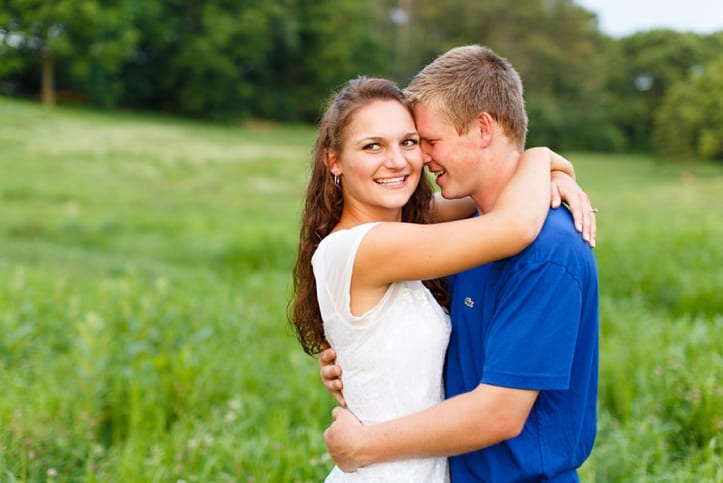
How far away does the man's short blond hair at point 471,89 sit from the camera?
230cm

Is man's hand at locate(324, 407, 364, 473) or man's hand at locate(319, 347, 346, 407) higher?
man's hand at locate(319, 347, 346, 407)

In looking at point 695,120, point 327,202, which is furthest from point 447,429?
point 695,120

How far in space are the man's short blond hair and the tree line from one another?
4500 centimetres

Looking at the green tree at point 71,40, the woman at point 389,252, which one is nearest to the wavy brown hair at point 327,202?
the woman at point 389,252

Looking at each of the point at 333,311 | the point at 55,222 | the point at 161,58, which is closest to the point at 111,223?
the point at 55,222

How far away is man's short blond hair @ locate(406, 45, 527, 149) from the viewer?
7.56 ft

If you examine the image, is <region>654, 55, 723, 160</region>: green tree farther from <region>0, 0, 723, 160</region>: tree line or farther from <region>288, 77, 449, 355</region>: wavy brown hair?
<region>288, 77, 449, 355</region>: wavy brown hair

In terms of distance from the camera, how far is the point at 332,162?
8.46 ft

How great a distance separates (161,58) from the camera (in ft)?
171

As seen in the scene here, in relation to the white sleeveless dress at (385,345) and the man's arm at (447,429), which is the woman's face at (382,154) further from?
the man's arm at (447,429)

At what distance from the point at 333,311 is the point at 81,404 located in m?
3.03

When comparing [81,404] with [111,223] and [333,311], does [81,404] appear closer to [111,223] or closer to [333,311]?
[333,311]

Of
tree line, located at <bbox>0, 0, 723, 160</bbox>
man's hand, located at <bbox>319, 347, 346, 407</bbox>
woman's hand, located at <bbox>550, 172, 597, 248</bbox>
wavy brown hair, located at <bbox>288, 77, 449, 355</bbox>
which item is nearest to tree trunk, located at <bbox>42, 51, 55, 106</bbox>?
tree line, located at <bbox>0, 0, 723, 160</bbox>

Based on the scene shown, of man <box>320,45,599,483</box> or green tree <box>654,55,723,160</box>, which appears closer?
man <box>320,45,599,483</box>
